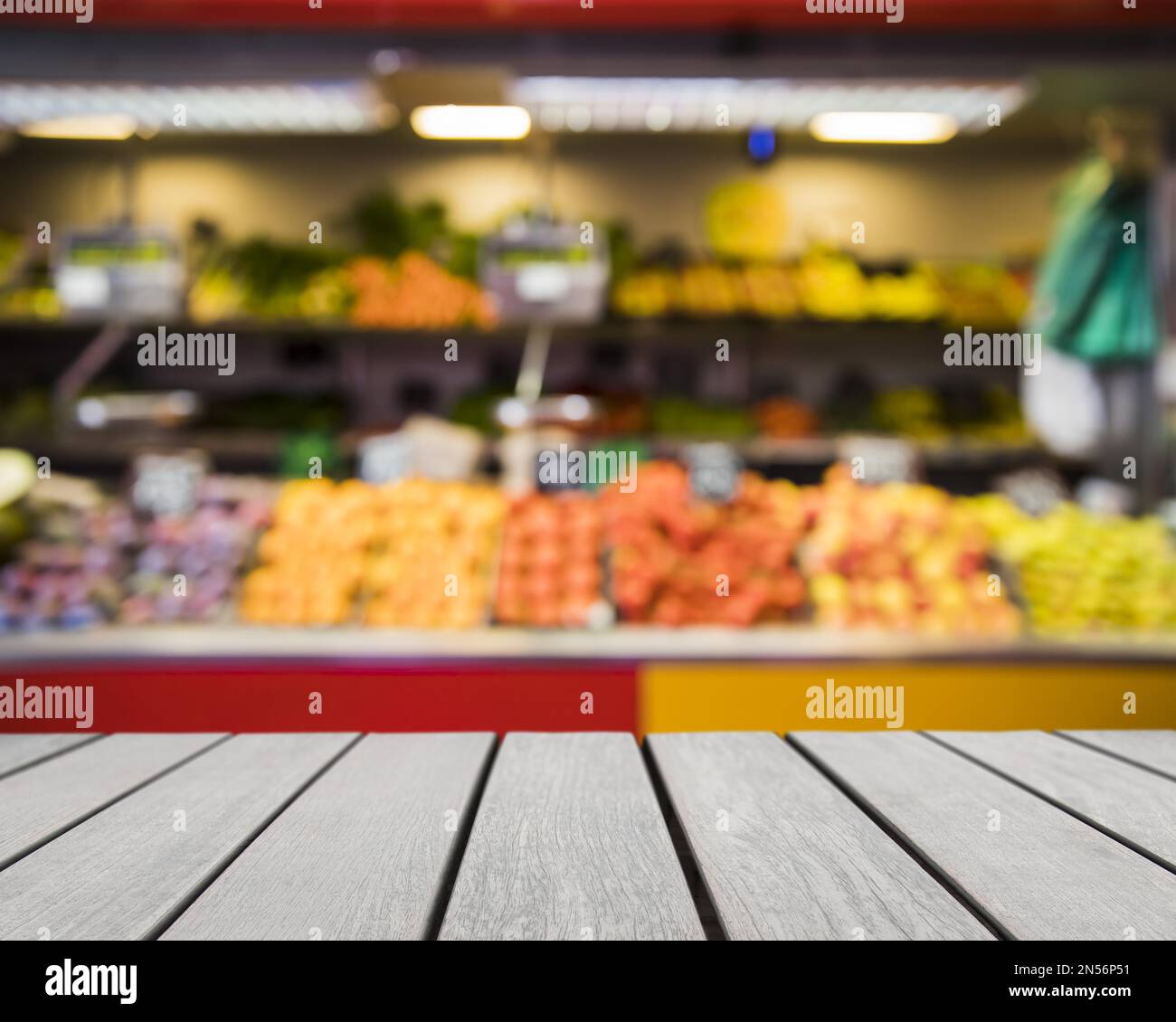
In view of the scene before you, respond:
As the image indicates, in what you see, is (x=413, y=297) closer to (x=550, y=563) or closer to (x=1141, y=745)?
(x=550, y=563)

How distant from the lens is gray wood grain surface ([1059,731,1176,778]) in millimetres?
1305

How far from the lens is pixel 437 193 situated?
571 cm

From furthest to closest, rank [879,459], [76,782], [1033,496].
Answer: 1. [879,459]
2. [1033,496]
3. [76,782]

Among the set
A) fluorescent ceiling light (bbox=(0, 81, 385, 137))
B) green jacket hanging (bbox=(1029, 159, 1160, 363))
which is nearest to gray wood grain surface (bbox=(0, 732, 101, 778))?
fluorescent ceiling light (bbox=(0, 81, 385, 137))

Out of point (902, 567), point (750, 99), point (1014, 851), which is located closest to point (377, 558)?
point (902, 567)

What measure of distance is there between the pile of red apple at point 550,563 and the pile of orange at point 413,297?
54.3 inches

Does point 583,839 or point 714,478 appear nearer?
point 583,839

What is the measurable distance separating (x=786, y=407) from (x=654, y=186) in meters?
1.45

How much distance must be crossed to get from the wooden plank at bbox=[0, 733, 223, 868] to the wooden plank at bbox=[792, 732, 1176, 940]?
79 cm

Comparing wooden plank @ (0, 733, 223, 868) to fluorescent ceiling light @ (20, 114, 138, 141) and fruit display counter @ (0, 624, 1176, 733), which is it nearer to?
fruit display counter @ (0, 624, 1176, 733)

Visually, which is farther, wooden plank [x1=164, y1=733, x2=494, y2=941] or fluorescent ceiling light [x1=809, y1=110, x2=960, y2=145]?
fluorescent ceiling light [x1=809, y1=110, x2=960, y2=145]

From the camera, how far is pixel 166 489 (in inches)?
146

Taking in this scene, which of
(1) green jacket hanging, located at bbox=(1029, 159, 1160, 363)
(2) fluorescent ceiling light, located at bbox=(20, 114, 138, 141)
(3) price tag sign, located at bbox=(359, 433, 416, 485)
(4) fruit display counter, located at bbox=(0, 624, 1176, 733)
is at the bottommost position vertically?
(4) fruit display counter, located at bbox=(0, 624, 1176, 733)

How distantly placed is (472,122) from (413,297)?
80 centimetres
